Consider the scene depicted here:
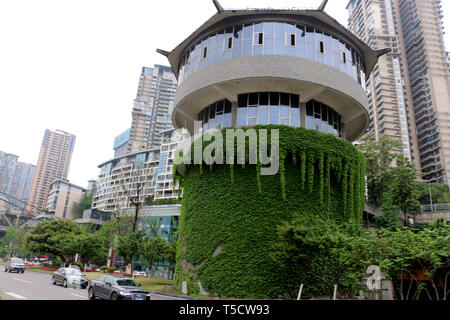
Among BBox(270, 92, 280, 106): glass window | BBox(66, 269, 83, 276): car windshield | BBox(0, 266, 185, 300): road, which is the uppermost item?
BBox(270, 92, 280, 106): glass window

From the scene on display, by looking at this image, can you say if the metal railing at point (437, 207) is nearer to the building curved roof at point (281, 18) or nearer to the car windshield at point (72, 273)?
the building curved roof at point (281, 18)

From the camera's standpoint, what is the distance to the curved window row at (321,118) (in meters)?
24.3

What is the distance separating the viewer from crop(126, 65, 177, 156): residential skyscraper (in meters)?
131

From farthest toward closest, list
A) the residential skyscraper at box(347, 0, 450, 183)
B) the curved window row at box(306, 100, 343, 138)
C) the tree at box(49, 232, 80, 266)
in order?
1. the residential skyscraper at box(347, 0, 450, 183)
2. the tree at box(49, 232, 80, 266)
3. the curved window row at box(306, 100, 343, 138)

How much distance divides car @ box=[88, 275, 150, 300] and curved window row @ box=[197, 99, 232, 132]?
1316cm

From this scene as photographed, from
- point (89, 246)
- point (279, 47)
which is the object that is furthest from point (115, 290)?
point (89, 246)

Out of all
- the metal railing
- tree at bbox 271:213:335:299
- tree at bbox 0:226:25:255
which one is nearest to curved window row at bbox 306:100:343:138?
tree at bbox 271:213:335:299

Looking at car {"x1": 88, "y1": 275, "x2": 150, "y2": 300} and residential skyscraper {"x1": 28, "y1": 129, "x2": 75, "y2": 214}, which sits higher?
residential skyscraper {"x1": 28, "y1": 129, "x2": 75, "y2": 214}

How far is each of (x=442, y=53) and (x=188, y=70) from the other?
4064 inches

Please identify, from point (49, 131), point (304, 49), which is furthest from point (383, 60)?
point (49, 131)

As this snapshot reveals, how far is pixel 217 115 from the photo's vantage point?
2600 centimetres

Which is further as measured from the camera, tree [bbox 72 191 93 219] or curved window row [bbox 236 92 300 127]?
tree [bbox 72 191 93 219]

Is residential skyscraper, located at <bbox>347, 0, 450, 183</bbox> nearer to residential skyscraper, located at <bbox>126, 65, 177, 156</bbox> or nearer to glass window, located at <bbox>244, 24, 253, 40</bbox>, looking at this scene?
residential skyscraper, located at <bbox>126, 65, 177, 156</bbox>
